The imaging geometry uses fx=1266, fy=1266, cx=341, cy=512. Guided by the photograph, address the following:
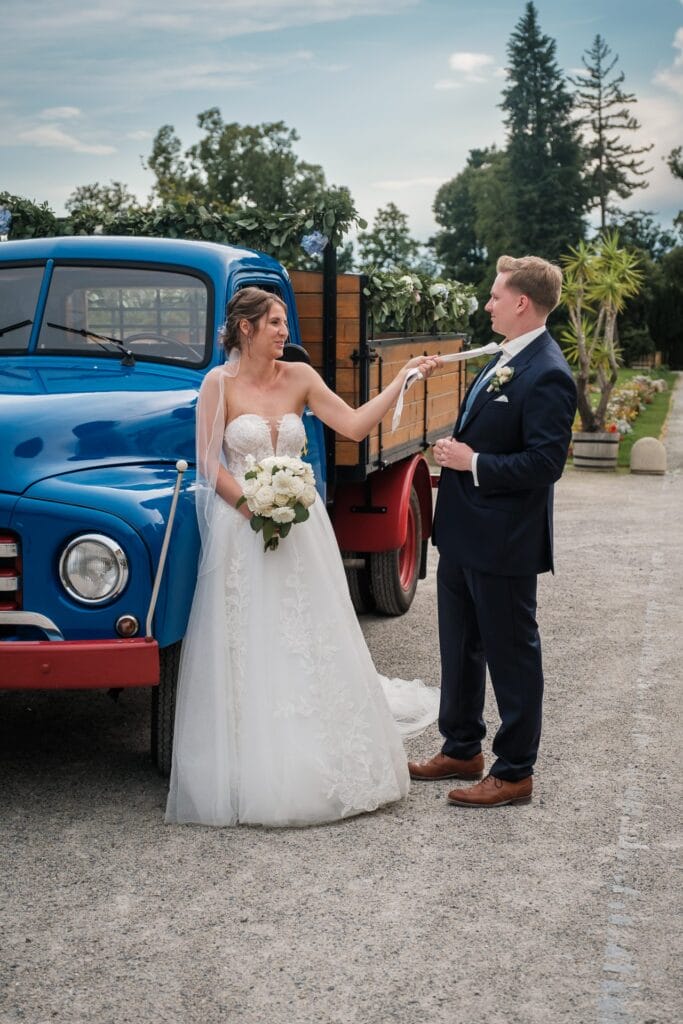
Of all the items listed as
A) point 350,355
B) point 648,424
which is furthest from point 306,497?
point 648,424

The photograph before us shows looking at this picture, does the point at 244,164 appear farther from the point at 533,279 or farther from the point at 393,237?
the point at 533,279

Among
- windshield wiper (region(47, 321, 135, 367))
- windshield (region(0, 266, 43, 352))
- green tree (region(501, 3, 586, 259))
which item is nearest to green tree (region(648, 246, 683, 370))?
green tree (region(501, 3, 586, 259))

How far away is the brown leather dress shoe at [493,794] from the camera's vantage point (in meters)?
4.82

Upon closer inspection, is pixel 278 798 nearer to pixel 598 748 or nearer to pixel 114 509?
pixel 114 509

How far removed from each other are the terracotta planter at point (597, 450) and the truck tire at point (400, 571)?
1028 centimetres

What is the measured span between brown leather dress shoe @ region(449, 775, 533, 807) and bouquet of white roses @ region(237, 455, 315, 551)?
120cm

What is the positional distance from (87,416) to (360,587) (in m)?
3.54

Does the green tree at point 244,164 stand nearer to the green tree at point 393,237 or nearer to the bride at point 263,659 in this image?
the green tree at point 393,237

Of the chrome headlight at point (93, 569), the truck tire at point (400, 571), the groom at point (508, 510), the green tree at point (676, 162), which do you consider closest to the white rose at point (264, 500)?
the chrome headlight at point (93, 569)

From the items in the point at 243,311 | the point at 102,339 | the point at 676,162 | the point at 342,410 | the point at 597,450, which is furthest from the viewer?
the point at 676,162

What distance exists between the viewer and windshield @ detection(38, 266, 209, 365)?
5.79 m

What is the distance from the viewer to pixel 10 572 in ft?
14.7

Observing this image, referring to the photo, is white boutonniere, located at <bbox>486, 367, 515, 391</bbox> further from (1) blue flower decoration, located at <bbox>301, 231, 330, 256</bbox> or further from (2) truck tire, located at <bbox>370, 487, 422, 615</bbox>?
(2) truck tire, located at <bbox>370, 487, 422, 615</bbox>

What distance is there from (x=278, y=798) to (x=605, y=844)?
1173 mm
